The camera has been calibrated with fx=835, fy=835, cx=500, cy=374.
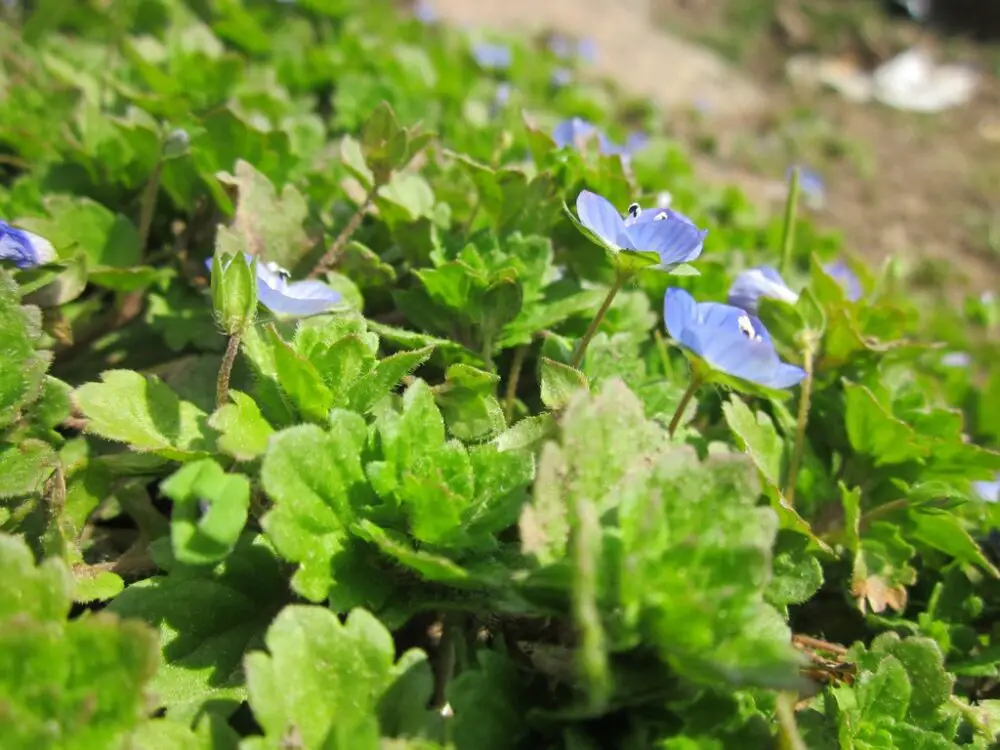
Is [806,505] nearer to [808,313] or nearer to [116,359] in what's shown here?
[808,313]

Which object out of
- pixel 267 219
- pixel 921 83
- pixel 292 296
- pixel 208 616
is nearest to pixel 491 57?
pixel 267 219

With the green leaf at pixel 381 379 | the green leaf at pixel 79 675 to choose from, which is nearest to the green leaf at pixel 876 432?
the green leaf at pixel 381 379

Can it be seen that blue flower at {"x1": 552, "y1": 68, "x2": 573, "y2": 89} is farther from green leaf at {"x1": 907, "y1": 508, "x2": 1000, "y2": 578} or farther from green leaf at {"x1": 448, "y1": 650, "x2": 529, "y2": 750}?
green leaf at {"x1": 448, "y1": 650, "x2": 529, "y2": 750}

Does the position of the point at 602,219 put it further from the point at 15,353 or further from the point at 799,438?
the point at 15,353

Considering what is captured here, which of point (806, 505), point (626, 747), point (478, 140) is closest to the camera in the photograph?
point (626, 747)

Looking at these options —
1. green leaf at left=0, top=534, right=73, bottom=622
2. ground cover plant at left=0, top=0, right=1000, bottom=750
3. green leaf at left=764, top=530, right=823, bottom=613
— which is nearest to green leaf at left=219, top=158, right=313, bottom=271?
ground cover plant at left=0, top=0, right=1000, bottom=750

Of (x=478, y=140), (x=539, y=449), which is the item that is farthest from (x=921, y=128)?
(x=539, y=449)
